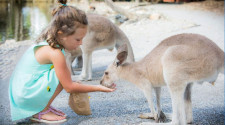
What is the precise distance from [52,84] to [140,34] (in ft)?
17.9

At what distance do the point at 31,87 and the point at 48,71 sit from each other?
183mm

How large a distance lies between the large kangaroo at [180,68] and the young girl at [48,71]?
423 mm

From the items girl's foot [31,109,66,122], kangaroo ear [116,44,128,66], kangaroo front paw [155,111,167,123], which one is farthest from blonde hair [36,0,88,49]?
kangaroo front paw [155,111,167,123]

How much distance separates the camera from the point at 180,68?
1969 millimetres

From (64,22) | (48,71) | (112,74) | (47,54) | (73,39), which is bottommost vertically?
(112,74)

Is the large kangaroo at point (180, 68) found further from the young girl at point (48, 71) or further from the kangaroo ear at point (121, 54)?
the young girl at point (48, 71)

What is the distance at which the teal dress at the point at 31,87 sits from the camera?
6.97 ft

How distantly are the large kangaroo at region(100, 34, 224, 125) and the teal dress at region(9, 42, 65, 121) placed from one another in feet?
2.09

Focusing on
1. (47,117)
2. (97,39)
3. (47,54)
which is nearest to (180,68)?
(47,54)

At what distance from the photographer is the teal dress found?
6.97ft

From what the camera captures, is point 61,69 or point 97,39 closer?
point 61,69

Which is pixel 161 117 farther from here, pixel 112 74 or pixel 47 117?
pixel 47 117

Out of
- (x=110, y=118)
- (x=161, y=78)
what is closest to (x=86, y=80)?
(x=110, y=118)

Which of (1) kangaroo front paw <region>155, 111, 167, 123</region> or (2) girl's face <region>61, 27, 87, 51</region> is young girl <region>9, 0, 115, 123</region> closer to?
(2) girl's face <region>61, 27, 87, 51</region>
